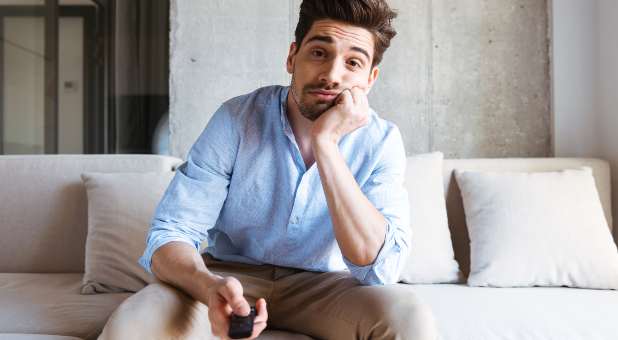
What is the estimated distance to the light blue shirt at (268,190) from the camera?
1.49m

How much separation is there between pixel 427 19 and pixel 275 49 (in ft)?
2.54

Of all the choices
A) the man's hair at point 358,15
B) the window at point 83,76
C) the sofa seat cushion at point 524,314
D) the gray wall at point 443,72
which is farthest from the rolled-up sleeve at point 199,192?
the window at point 83,76

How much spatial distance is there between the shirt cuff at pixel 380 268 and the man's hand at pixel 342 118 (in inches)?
10.4

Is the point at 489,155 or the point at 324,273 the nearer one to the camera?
the point at 324,273

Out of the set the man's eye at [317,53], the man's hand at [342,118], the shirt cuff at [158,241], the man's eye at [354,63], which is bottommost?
the shirt cuff at [158,241]

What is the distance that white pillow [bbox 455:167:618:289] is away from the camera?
2.12 metres

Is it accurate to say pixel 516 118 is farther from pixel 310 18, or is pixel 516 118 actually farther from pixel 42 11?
pixel 42 11

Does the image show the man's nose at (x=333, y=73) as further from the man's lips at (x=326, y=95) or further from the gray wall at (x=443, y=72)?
the gray wall at (x=443, y=72)

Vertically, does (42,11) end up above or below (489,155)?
above

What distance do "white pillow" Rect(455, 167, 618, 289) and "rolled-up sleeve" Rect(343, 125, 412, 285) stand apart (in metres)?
0.80

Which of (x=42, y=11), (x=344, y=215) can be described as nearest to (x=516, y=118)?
(x=344, y=215)

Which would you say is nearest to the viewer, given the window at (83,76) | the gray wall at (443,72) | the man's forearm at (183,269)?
the man's forearm at (183,269)

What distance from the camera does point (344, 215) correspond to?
1.34 m

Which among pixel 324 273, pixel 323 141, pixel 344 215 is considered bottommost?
pixel 324 273
